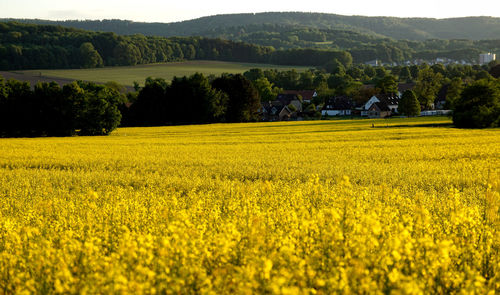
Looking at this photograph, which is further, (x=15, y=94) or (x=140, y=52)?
(x=140, y=52)

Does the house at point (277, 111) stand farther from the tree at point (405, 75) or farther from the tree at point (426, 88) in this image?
the tree at point (405, 75)

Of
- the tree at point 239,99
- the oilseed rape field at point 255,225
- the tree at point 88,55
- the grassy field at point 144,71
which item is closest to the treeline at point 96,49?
the tree at point 88,55

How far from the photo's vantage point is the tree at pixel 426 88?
9588 centimetres

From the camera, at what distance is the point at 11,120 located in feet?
170

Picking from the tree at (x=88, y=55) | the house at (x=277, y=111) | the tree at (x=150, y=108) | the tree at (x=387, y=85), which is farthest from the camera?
the tree at (x=88, y=55)

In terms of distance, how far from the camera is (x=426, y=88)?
9694 centimetres

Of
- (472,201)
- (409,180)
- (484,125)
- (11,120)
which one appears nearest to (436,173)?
(409,180)

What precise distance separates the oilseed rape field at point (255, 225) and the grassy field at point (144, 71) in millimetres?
98361

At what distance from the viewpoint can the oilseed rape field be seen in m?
4.84

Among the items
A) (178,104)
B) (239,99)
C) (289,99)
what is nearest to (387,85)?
(289,99)

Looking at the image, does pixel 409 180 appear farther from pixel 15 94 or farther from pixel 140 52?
pixel 140 52

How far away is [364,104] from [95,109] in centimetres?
7711

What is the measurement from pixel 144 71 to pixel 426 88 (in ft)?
288

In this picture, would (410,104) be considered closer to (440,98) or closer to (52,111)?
(440,98)
